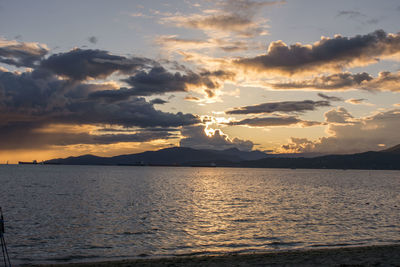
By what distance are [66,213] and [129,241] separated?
28571 mm

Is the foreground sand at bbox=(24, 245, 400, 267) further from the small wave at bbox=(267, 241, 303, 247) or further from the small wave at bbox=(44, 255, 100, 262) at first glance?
the small wave at bbox=(267, 241, 303, 247)

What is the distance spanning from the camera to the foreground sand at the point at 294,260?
94.0ft

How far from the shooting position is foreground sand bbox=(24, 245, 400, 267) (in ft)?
94.0

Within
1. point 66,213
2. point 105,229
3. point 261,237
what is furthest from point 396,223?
point 66,213

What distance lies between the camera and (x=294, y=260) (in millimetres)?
30141

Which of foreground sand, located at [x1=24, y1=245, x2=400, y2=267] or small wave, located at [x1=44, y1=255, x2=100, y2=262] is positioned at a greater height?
foreground sand, located at [x1=24, y1=245, x2=400, y2=267]

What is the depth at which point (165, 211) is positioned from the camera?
231ft

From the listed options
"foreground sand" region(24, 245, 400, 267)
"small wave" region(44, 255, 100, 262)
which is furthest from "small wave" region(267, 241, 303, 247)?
"small wave" region(44, 255, 100, 262)

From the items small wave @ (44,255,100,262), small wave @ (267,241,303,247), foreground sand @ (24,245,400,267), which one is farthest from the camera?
small wave @ (267,241,303,247)

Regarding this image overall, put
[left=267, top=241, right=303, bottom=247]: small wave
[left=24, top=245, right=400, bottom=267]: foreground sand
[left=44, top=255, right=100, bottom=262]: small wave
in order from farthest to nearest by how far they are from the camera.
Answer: [left=267, top=241, right=303, bottom=247]: small wave, [left=44, top=255, right=100, bottom=262]: small wave, [left=24, top=245, right=400, bottom=267]: foreground sand

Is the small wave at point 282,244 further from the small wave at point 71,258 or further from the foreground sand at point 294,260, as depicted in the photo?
the small wave at point 71,258

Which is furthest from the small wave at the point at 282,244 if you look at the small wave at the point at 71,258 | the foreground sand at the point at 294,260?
the small wave at the point at 71,258

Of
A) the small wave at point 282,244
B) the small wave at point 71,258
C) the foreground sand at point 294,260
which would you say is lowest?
the small wave at point 282,244

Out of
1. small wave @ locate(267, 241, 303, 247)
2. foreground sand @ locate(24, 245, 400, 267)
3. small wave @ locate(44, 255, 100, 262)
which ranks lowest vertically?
small wave @ locate(267, 241, 303, 247)
